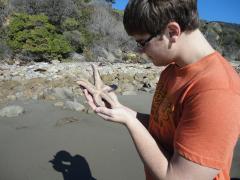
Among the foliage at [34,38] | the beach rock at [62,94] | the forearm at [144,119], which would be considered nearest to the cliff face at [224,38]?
the foliage at [34,38]

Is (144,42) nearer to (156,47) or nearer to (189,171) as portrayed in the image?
(156,47)

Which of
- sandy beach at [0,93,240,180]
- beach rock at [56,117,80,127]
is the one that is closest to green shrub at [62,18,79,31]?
sandy beach at [0,93,240,180]

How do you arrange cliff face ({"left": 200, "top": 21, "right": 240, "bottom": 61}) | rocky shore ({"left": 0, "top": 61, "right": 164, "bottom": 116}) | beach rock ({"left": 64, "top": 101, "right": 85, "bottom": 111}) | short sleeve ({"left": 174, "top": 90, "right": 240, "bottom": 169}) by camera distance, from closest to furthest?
1. short sleeve ({"left": 174, "top": 90, "right": 240, "bottom": 169})
2. beach rock ({"left": 64, "top": 101, "right": 85, "bottom": 111})
3. rocky shore ({"left": 0, "top": 61, "right": 164, "bottom": 116})
4. cliff face ({"left": 200, "top": 21, "right": 240, "bottom": 61})

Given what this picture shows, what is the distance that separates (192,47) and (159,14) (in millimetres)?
181

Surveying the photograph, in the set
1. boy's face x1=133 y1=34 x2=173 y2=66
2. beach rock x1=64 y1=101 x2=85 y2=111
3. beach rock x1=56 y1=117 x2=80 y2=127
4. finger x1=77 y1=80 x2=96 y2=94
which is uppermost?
boy's face x1=133 y1=34 x2=173 y2=66

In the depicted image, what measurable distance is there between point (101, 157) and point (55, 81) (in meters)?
4.74

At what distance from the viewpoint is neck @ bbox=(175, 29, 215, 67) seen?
127 centimetres

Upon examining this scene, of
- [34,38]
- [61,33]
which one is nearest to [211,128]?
[34,38]

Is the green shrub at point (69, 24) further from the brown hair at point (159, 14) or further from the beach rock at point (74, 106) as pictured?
the brown hair at point (159, 14)

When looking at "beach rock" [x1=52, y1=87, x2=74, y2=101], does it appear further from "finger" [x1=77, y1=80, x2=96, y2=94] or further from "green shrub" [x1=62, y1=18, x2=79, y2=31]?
"green shrub" [x1=62, y1=18, x2=79, y2=31]

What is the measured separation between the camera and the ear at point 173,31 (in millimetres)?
1225

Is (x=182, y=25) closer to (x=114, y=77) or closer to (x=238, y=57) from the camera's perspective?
(x=114, y=77)

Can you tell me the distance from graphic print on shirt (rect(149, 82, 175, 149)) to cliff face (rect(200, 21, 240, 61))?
24.1 m

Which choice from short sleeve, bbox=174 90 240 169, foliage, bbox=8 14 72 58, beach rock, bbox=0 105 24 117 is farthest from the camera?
foliage, bbox=8 14 72 58
